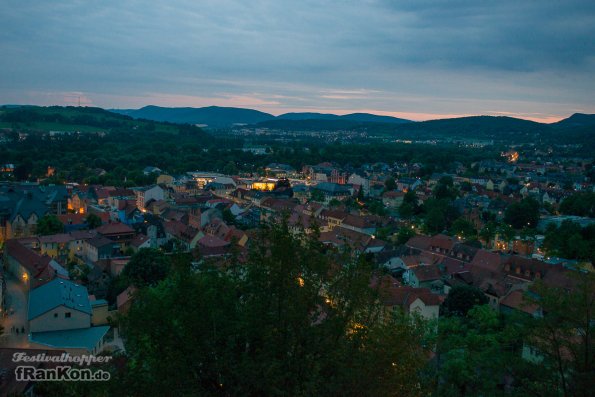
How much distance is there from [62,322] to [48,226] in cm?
1265

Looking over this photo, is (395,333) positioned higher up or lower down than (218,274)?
lower down

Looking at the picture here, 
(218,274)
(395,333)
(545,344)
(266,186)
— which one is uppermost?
(218,274)

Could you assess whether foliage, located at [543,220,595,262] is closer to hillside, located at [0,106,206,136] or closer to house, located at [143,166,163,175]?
house, located at [143,166,163,175]

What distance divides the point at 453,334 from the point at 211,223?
17.6 m

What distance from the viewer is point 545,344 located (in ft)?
25.2

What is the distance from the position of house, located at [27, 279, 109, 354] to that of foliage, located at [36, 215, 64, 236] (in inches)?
439

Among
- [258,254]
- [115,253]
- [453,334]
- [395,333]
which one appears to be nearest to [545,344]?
[395,333]

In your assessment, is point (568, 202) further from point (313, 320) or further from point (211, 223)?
point (313, 320)

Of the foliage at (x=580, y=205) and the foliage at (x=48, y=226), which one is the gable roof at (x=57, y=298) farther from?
the foliage at (x=580, y=205)

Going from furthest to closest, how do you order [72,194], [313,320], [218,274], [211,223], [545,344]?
[72,194]
[211,223]
[545,344]
[218,274]
[313,320]

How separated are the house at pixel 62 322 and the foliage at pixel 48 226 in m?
11.1

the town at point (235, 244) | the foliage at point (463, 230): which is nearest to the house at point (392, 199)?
the town at point (235, 244)

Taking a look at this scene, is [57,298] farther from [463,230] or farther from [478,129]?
[478,129]

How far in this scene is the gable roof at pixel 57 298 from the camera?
1400 cm
